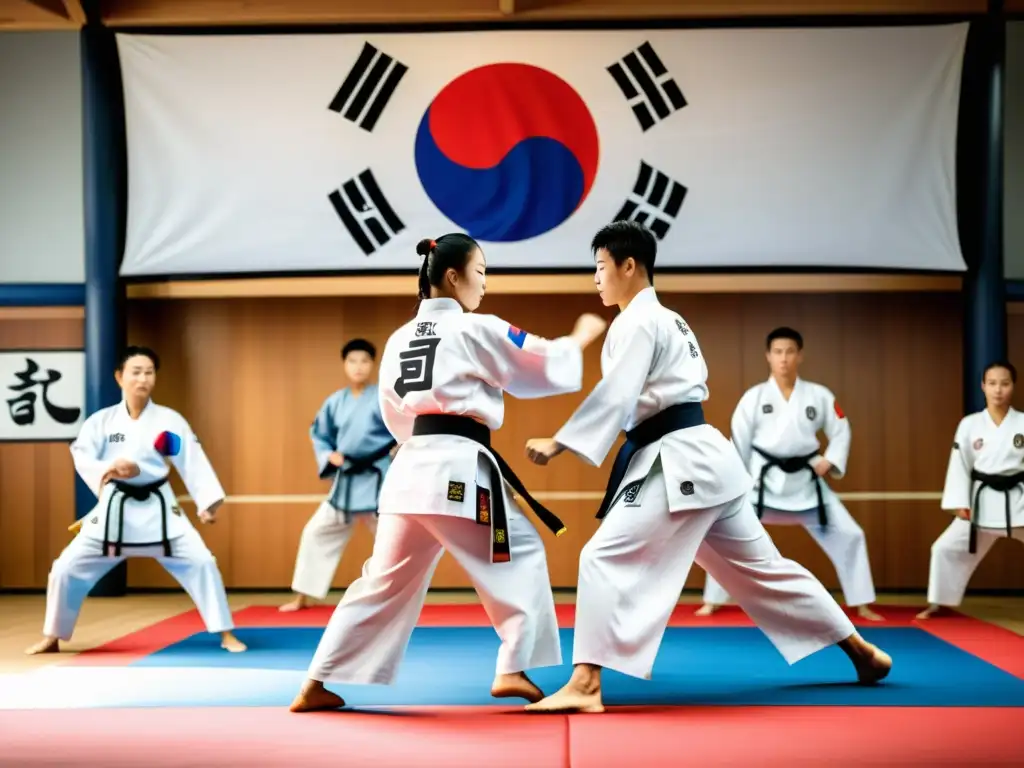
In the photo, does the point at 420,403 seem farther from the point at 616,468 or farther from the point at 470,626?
the point at 470,626

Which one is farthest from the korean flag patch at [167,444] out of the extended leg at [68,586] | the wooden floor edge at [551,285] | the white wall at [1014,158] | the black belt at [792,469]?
the white wall at [1014,158]

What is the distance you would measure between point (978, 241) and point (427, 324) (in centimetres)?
411

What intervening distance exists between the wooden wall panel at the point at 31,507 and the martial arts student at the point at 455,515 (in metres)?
4.05

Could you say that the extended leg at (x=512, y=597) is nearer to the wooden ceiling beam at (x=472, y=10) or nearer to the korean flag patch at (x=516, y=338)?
the korean flag patch at (x=516, y=338)

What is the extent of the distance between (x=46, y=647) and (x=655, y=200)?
149 inches

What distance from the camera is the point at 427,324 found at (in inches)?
124

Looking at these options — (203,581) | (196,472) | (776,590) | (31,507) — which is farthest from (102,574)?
(776,590)

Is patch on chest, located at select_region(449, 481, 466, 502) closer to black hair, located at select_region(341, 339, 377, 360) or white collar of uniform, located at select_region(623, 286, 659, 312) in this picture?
white collar of uniform, located at select_region(623, 286, 659, 312)

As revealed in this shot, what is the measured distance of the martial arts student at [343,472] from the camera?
5656mm

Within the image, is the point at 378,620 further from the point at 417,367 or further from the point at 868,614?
the point at 868,614

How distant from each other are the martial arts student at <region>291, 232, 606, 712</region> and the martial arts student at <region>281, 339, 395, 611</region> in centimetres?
252

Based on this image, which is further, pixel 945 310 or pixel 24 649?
pixel 945 310

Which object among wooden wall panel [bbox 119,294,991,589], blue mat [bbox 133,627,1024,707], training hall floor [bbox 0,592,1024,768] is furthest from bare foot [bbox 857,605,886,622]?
wooden wall panel [bbox 119,294,991,589]

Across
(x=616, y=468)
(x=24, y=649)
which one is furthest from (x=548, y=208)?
(x=24, y=649)
